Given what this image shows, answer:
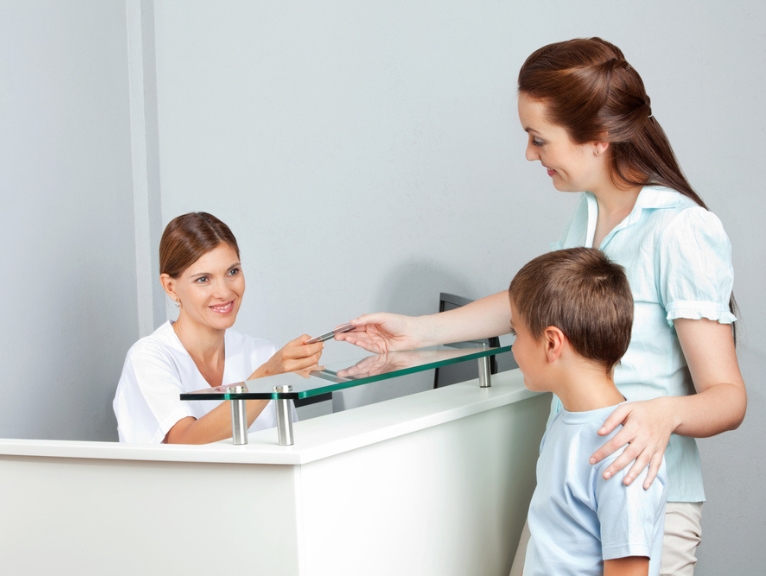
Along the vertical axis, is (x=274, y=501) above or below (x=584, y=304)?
below

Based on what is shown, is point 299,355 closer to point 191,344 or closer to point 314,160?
point 191,344

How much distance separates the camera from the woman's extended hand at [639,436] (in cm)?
105

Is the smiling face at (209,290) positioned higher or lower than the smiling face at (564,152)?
lower

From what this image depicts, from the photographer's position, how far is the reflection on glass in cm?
111

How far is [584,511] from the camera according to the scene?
3.65 feet

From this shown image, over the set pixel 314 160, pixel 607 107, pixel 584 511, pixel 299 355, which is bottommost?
pixel 584 511

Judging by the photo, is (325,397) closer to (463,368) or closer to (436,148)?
(463,368)

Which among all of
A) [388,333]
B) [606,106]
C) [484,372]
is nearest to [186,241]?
[388,333]

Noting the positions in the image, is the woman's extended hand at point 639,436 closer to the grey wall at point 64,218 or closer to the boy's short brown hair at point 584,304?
the boy's short brown hair at point 584,304

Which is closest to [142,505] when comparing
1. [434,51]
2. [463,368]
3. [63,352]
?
[463,368]

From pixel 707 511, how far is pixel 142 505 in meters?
1.68

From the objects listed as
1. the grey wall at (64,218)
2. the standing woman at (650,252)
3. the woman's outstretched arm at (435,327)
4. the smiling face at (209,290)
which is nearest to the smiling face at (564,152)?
the standing woman at (650,252)

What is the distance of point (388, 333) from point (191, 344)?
0.70 m

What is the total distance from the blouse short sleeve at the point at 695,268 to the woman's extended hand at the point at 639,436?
0.17 m
